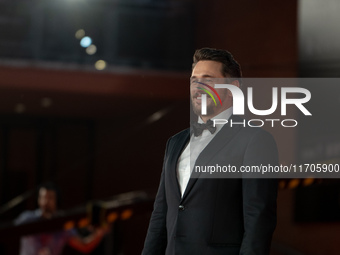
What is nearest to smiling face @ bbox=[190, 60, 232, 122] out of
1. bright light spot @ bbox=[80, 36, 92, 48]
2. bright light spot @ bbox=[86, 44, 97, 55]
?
bright light spot @ bbox=[86, 44, 97, 55]

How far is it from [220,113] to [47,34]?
7.57 meters

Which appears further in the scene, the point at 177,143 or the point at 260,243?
the point at 177,143

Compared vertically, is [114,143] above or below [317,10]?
below

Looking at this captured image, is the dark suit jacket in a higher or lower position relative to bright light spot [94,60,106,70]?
lower

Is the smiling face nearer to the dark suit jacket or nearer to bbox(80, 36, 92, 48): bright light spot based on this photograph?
the dark suit jacket

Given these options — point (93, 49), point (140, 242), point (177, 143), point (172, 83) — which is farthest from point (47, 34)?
point (177, 143)

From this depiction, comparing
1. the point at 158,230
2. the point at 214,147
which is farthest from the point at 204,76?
the point at 158,230

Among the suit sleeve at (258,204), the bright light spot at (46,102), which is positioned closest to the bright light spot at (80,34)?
the bright light spot at (46,102)

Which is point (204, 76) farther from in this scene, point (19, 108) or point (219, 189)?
point (19, 108)

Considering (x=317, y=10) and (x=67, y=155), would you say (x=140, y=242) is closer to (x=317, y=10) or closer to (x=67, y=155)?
(x=67, y=155)

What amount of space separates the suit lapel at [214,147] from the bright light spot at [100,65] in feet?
22.8

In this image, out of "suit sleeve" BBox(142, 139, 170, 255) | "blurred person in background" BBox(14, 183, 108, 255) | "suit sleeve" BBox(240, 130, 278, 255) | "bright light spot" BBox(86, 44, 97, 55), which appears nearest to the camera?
"suit sleeve" BBox(240, 130, 278, 255)

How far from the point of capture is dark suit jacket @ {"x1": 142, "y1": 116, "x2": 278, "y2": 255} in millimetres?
2088

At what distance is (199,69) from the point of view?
2189mm
